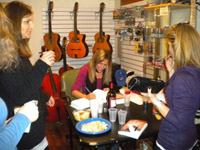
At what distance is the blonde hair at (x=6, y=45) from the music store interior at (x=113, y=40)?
0.91m

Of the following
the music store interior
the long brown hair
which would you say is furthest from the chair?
the long brown hair

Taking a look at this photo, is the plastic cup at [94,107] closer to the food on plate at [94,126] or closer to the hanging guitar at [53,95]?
the food on plate at [94,126]

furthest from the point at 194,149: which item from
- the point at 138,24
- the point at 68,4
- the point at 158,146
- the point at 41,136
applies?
the point at 68,4

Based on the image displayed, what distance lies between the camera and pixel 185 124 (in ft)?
4.73

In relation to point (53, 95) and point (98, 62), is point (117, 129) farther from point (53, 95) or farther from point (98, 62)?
point (53, 95)

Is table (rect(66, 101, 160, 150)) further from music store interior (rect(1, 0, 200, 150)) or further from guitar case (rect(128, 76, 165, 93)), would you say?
guitar case (rect(128, 76, 165, 93))

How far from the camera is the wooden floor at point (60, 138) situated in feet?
10.1

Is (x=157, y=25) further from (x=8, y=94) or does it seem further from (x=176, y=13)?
(x=8, y=94)

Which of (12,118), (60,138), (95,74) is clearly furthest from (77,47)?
(12,118)

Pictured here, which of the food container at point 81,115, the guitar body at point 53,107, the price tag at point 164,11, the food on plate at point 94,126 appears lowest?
the guitar body at point 53,107

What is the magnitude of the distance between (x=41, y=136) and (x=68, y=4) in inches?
145

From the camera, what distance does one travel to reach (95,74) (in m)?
2.88

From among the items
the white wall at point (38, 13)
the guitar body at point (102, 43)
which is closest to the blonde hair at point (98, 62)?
the guitar body at point (102, 43)

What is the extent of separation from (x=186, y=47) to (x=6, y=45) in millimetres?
1200
